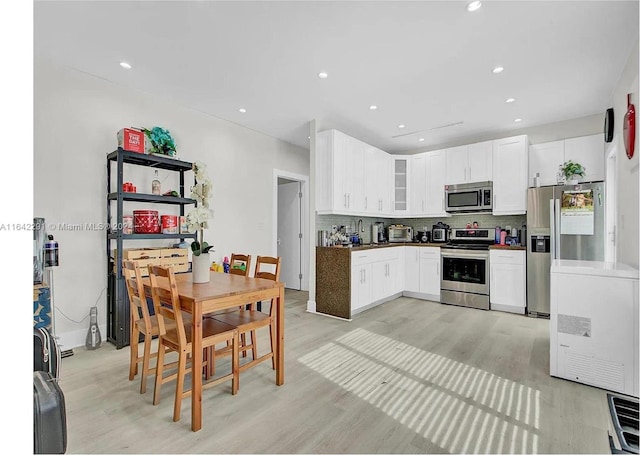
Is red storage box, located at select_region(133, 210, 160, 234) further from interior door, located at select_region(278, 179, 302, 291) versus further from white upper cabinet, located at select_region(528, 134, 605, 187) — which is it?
white upper cabinet, located at select_region(528, 134, 605, 187)

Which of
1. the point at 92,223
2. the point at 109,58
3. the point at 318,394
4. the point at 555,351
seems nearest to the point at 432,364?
the point at 555,351

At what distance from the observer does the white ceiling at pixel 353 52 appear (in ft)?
7.29

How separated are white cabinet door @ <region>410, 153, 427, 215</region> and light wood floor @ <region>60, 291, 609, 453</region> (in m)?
2.80

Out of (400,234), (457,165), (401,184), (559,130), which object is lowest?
(400,234)

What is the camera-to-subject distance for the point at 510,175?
4.59 meters

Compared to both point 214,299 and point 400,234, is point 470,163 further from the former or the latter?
point 214,299

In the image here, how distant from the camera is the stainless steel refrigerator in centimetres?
374

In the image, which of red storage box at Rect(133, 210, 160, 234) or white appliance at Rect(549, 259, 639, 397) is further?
red storage box at Rect(133, 210, 160, 234)

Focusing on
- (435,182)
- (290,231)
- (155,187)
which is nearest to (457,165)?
Result: (435,182)

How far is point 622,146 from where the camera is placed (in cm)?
303

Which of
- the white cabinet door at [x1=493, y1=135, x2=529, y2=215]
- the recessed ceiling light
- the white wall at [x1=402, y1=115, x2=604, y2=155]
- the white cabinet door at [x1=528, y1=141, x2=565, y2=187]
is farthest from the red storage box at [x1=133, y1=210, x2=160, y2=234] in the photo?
the white cabinet door at [x1=528, y1=141, x2=565, y2=187]

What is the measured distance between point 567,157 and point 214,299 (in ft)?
16.7

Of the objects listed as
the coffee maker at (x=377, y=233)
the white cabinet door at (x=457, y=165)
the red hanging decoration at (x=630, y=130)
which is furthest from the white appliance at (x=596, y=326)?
the coffee maker at (x=377, y=233)

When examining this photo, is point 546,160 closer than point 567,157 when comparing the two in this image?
No
